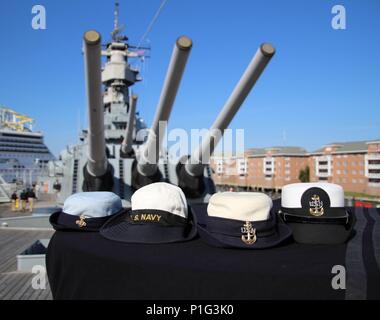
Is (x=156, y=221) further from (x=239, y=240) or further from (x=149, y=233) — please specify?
(x=239, y=240)

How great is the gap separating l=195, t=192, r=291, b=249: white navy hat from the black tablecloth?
1.1 inches

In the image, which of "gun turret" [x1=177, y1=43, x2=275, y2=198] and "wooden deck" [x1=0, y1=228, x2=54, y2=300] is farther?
"wooden deck" [x1=0, y1=228, x2=54, y2=300]

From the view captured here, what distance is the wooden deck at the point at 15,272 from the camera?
11.2 ft

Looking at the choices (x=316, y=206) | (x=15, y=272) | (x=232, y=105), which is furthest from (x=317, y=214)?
(x=15, y=272)

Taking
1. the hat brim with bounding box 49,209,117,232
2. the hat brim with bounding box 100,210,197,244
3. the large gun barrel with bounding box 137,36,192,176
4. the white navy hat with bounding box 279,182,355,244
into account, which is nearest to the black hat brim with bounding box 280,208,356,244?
the white navy hat with bounding box 279,182,355,244

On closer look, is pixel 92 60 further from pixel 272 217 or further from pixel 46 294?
pixel 272 217

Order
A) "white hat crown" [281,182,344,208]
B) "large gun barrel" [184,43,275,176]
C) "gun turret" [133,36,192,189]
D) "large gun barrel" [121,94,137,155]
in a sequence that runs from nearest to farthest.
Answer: "white hat crown" [281,182,344,208]
"gun turret" [133,36,192,189]
"large gun barrel" [184,43,275,176]
"large gun barrel" [121,94,137,155]

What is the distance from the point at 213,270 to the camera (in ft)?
2.84

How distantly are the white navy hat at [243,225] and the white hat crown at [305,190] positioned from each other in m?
0.08

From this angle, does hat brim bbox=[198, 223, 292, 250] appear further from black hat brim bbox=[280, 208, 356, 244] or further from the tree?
the tree

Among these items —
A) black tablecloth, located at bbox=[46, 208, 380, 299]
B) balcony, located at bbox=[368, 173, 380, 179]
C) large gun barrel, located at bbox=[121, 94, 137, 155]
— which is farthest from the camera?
balcony, located at bbox=[368, 173, 380, 179]

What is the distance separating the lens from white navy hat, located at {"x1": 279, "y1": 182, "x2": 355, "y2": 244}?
110 cm

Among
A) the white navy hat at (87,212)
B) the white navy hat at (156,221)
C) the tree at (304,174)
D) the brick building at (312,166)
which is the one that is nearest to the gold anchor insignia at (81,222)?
the white navy hat at (87,212)

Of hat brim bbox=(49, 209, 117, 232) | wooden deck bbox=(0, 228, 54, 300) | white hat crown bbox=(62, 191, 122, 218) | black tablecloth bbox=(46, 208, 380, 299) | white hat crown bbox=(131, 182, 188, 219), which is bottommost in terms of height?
wooden deck bbox=(0, 228, 54, 300)
